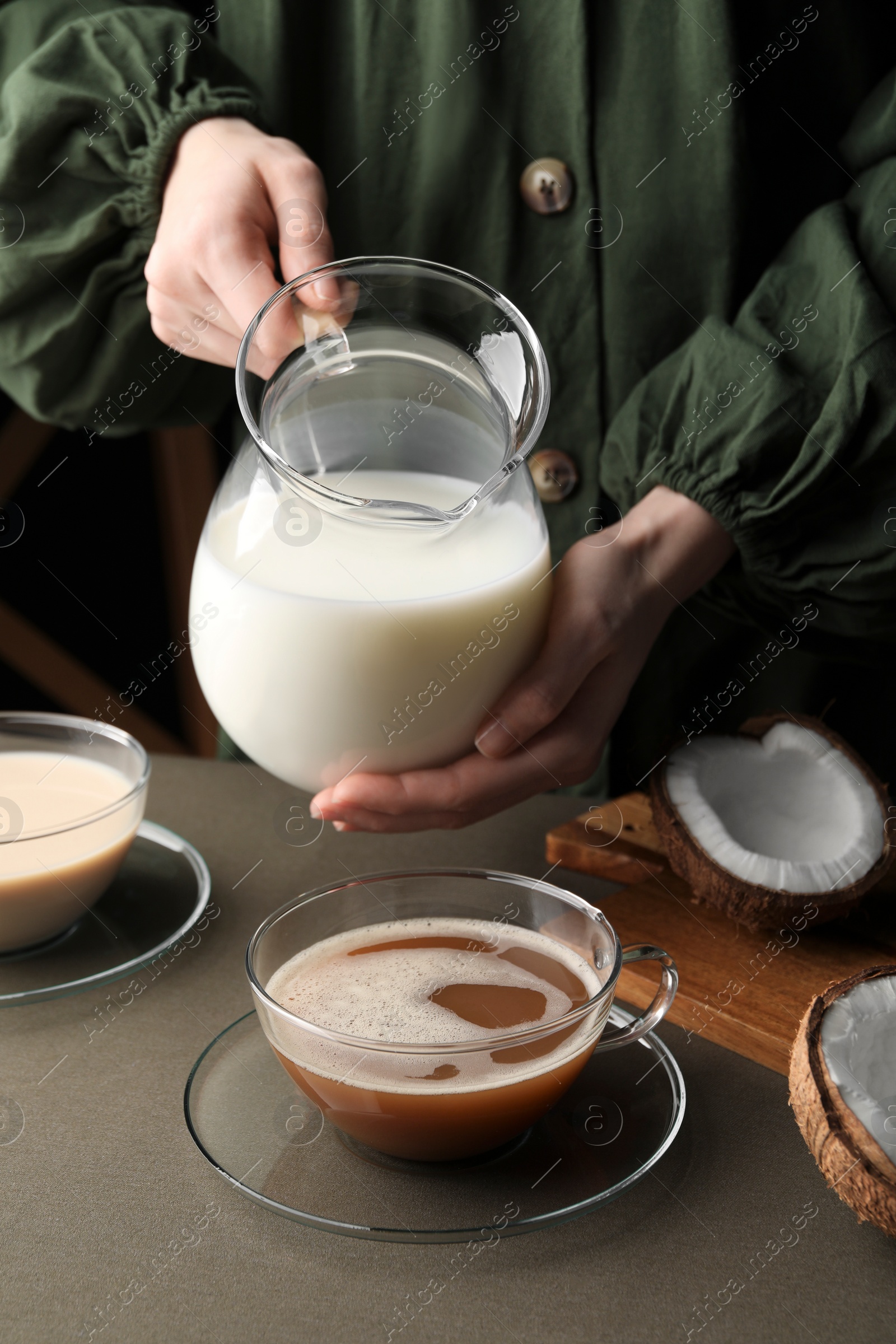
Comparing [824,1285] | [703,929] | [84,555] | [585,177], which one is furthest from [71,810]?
[84,555]

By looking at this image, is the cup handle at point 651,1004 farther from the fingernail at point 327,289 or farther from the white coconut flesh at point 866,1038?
the fingernail at point 327,289

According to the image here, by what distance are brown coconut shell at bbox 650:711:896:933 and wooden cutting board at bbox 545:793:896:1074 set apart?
0.04ft

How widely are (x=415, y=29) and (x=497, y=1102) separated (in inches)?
38.6

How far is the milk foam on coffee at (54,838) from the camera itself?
78 centimetres

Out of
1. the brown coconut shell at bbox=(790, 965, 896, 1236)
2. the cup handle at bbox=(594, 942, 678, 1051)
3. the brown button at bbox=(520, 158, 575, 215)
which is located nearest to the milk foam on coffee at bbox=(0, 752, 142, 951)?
the cup handle at bbox=(594, 942, 678, 1051)

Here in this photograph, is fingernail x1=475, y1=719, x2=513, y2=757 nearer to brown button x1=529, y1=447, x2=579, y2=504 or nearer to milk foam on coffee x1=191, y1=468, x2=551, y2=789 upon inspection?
milk foam on coffee x1=191, y1=468, x2=551, y2=789

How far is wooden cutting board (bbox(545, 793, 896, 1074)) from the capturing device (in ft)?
2.45

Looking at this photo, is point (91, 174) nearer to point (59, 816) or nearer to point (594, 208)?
point (594, 208)

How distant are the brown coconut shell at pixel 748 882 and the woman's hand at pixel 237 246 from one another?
0.49m

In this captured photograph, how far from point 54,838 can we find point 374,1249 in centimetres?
37

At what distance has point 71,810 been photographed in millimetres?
881

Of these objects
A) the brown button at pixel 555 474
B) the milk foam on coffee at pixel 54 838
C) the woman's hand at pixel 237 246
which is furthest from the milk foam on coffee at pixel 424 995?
the brown button at pixel 555 474

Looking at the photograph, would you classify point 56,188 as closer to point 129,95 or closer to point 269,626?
point 129,95

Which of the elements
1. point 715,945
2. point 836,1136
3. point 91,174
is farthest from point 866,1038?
point 91,174
